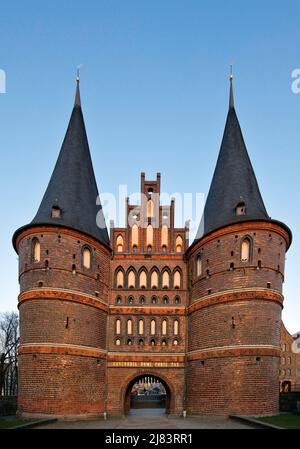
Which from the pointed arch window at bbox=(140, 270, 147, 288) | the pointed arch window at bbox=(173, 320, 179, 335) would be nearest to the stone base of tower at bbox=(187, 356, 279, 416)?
the pointed arch window at bbox=(173, 320, 179, 335)

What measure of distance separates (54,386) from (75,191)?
11.7 m

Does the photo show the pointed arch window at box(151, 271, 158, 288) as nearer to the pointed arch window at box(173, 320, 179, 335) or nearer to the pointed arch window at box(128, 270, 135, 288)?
the pointed arch window at box(128, 270, 135, 288)

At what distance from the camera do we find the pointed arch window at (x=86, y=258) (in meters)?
27.6

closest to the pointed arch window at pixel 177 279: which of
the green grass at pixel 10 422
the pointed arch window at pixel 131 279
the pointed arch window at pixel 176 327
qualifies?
the pointed arch window at pixel 176 327

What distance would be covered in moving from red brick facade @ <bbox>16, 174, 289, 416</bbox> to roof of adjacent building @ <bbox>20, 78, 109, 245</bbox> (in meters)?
0.99

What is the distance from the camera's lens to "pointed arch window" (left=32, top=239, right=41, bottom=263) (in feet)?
86.8

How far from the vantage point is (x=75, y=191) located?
29.4 m

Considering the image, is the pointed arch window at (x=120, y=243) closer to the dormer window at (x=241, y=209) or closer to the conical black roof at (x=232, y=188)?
the conical black roof at (x=232, y=188)

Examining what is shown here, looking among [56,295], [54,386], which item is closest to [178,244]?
[56,295]

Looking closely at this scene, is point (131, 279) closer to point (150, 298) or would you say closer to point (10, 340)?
point (150, 298)

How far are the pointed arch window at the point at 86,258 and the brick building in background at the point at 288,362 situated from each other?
1458 inches
